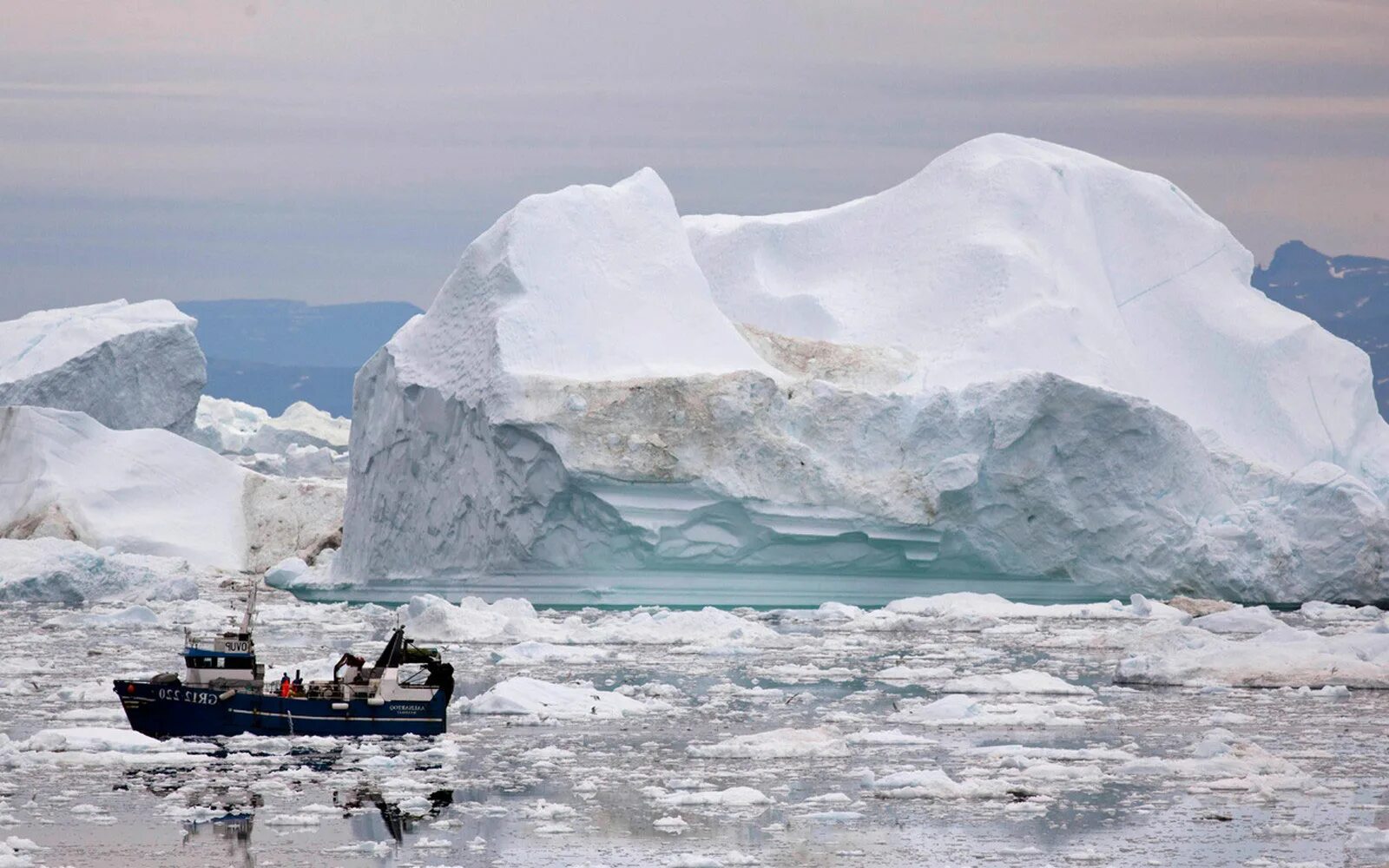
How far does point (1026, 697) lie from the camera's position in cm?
1395

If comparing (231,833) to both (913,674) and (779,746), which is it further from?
(913,674)

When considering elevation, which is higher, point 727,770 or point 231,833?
point 727,770

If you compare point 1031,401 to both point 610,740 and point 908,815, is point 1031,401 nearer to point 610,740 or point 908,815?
point 610,740

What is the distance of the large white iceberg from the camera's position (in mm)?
28734

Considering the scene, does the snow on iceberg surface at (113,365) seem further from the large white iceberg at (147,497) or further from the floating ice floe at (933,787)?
the floating ice floe at (933,787)

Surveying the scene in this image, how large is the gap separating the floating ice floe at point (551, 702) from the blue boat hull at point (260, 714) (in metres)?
1.03

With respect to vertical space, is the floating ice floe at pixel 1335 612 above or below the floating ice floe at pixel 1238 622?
above

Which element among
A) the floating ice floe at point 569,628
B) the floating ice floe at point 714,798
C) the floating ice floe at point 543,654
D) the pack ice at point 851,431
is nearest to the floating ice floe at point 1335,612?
the pack ice at point 851,431

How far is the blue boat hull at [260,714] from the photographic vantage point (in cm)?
1149

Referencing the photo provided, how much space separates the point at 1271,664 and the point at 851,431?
30.5 feet

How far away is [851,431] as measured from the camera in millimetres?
23906

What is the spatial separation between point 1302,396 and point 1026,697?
627 inches

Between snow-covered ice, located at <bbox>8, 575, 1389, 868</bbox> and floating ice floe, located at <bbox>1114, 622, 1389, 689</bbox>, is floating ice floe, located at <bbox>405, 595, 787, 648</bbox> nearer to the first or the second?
snow-covered ice, located at <bbox>8, 575, 1389, 868</bbox>

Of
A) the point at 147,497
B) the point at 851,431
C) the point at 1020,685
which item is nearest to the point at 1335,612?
the point at 851,431
